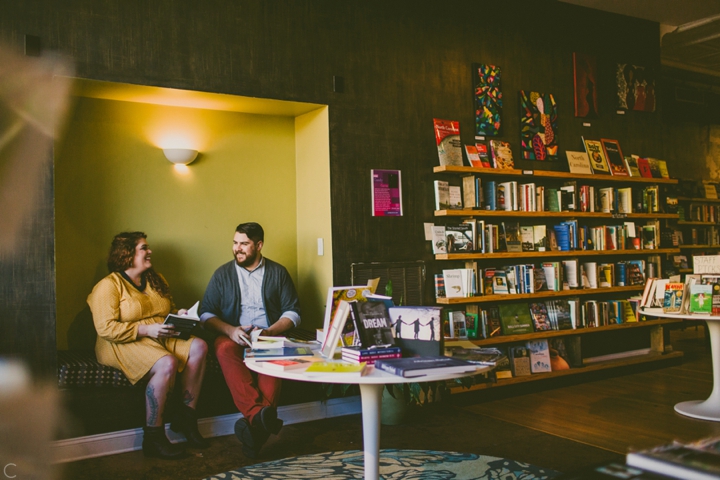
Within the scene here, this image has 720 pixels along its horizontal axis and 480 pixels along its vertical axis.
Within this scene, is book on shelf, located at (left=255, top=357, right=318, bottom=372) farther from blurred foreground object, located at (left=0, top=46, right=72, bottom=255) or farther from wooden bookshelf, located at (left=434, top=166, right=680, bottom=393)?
wooden bookshelf, located at (left=434, top=166, right=680, bottom=393)

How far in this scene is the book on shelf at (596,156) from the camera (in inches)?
230

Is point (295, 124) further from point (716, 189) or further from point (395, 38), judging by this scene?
point (716, 189)

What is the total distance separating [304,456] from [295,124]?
8.88 feet

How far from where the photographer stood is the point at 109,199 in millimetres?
4352

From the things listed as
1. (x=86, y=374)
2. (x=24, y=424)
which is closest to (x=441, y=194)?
(x=86, y=374)

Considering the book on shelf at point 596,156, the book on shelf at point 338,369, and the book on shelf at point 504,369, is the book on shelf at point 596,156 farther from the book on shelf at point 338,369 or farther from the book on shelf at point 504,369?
the book on shelf at point 338,369

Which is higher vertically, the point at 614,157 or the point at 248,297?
the point at 614,157

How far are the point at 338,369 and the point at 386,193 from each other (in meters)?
2.57

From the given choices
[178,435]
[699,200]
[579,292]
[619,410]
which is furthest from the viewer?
[699,200]

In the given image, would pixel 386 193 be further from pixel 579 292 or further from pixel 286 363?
pixel 286 363

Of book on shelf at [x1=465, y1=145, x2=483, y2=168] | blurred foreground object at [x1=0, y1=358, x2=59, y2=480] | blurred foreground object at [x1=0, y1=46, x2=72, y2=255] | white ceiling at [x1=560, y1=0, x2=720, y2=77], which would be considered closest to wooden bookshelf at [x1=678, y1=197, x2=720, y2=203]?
white ceiling at [x1=560, y1=0, x2=720, y2=77]

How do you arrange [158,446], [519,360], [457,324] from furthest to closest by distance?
[519,360] < [457,324] < [158,446]

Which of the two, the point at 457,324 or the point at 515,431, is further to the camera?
the point at 457,324

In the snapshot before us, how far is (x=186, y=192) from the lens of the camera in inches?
183
